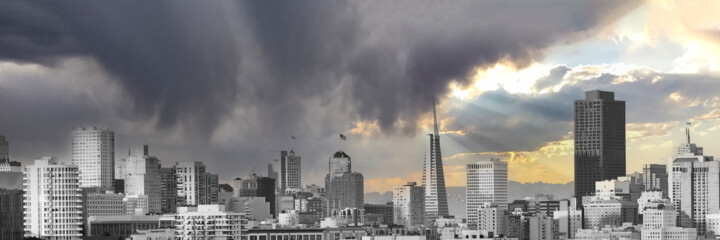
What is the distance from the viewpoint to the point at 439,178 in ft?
289

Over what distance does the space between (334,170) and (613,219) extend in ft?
51.6

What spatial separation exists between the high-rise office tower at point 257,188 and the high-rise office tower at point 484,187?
1160 cm

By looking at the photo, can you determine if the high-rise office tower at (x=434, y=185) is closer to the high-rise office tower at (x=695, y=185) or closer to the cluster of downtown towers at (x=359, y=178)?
the cluster of downtown towers at (x=359, y=178)

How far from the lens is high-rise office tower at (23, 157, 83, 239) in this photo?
59.7m

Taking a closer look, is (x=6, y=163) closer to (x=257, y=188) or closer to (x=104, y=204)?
(x=104, y=204)

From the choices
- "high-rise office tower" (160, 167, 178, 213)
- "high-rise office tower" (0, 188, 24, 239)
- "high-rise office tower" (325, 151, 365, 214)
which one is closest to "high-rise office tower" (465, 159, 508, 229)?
"high-rise office tower" (325, 151, 365, 214)

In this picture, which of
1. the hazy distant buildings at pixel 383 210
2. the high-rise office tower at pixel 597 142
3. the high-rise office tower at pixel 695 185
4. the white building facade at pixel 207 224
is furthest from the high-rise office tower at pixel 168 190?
the high-rise office tower at pixel 695 185

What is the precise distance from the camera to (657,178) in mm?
85875

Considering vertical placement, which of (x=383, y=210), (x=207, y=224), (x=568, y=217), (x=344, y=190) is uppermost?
(x=344, y=190)

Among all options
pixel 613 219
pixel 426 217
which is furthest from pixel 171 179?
pixel 613 219

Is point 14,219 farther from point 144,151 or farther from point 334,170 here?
point 334,170

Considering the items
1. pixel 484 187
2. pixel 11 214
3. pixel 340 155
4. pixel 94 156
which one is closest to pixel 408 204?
pixel 484 187

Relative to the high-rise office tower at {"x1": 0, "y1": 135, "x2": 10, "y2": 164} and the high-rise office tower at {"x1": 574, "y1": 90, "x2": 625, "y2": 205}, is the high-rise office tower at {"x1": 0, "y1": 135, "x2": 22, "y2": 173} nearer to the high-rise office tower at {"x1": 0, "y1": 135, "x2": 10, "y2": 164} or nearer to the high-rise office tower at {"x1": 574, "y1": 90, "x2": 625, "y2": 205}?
the high-rise office tower at {"x1": 0, "y1": 135, "x2": 10, "y2": 164}

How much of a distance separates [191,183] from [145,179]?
285 cm
